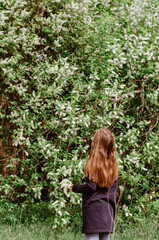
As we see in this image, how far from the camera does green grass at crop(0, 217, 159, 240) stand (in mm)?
3957

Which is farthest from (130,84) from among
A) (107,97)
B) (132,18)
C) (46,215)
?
(46,215)

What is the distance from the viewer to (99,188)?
258cm

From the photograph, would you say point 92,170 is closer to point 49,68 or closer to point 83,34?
point 49,68

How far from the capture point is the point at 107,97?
166 inches

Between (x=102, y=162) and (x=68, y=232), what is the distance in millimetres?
2144

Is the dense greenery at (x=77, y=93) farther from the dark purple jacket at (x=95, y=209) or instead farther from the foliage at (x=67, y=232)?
the dark purple jacket at (x=95, y=209)

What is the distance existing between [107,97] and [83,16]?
1613mm

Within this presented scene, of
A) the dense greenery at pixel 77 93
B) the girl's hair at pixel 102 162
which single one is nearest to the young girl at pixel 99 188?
the girl's hair at pixel 102 162

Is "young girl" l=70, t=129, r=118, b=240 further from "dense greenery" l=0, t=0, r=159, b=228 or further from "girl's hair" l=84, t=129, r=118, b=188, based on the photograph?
"dense greenery" l=0, t=0, r=159, b=228

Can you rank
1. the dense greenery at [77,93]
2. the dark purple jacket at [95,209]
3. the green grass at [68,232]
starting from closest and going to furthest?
the dark purple jacket at [95,209], the green grass at [68,232], the dense greenery at [77,93]

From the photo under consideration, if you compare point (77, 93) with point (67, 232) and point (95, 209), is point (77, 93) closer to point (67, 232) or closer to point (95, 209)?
point (67, 232)

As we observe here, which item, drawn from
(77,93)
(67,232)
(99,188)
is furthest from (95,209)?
(77,93)

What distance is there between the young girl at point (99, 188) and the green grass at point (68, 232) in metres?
1.56

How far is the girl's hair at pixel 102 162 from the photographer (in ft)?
8.28
